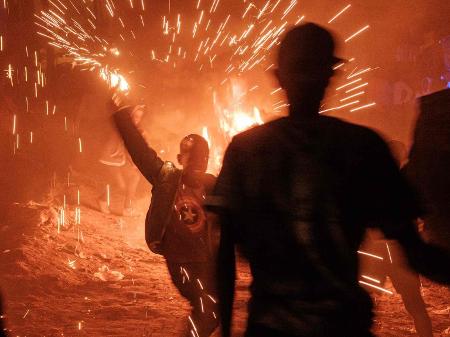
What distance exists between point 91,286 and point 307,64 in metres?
6.11

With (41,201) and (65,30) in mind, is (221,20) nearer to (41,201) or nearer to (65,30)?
(65,30)

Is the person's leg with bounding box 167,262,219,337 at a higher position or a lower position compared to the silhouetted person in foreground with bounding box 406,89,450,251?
lower

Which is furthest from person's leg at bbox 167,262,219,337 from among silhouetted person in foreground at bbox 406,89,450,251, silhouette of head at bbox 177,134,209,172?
silhouetted person in foreground at bbox 406,89,450,251

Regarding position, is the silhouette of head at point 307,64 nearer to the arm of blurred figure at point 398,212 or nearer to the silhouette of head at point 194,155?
the arm of blurred figure at point 398,212

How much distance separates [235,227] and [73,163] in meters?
11.5

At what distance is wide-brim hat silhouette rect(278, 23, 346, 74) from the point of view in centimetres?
164

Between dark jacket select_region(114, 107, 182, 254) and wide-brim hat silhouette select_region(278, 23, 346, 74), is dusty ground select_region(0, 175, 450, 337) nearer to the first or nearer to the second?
dark jacket select_region(114, 107, 182, 254)

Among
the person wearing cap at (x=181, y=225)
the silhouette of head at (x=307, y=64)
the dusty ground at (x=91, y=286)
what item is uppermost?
the silhouette of head at (x=307, y=64)

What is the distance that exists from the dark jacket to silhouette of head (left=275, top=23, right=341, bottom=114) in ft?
6.20

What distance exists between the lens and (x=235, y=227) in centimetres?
168

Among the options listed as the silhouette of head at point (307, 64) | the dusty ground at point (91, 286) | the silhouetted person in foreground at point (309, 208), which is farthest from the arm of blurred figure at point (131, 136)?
the dusty ground at point (91, 286)

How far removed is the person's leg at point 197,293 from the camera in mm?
3563

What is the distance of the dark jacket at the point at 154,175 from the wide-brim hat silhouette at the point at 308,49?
1906 mm

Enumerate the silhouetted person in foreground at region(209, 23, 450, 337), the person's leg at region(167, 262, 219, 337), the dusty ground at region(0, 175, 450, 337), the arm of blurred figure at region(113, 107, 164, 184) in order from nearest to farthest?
the silhouetted person in foreground at region(209, 23, 450, 337) < the arm of blurred figure at region(113, 107, 164, 184) < the person's leg at region(167, 262, 219, 337) < the dusty ground at region(0, 175, 450, 337)
